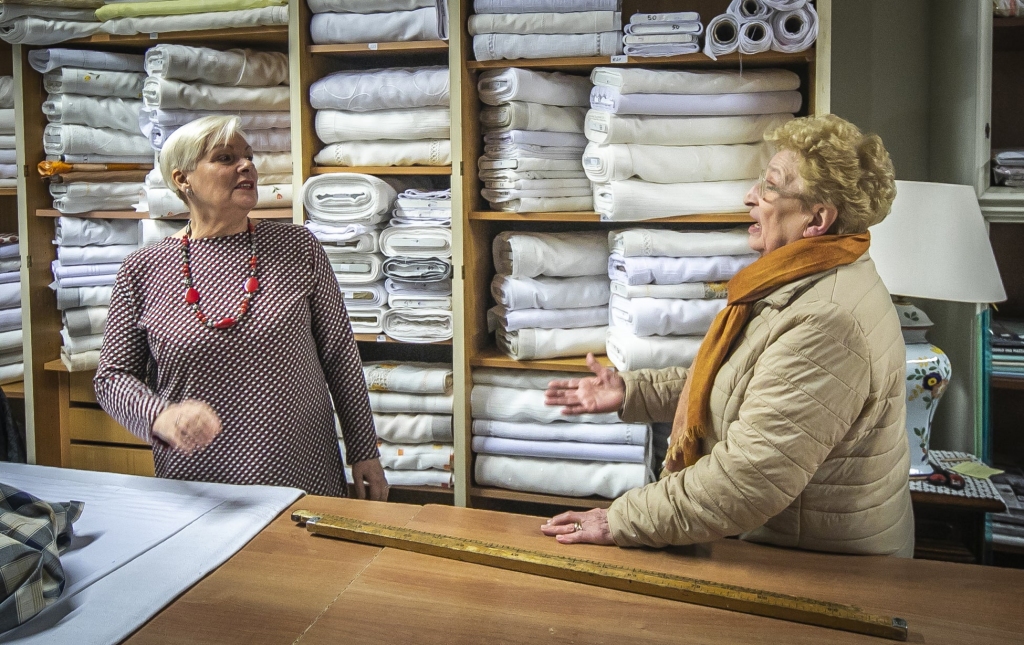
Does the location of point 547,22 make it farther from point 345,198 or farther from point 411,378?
point 411,378

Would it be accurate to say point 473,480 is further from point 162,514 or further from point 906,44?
point 906,44

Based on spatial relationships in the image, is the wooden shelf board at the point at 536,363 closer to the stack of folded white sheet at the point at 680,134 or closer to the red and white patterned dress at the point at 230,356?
the stack of folded white sheet at the point at 680,134

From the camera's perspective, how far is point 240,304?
1.89m

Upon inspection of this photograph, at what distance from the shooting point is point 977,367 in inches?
97.4

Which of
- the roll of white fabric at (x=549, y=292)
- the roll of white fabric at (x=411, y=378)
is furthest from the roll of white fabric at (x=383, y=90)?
the roll of white fabric at (x=411, y=378)

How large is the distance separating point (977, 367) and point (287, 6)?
2325 millimetres

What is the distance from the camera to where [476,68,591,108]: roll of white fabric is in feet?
8.53

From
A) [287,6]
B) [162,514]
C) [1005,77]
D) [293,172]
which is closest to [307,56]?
[287,6]

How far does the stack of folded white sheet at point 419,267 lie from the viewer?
2.74m

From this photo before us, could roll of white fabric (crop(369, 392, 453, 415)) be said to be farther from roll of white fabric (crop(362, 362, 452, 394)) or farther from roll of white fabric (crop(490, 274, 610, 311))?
roll of white fabric (crop(490, 274, 610, 311))

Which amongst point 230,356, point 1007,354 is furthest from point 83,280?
point 1007,354

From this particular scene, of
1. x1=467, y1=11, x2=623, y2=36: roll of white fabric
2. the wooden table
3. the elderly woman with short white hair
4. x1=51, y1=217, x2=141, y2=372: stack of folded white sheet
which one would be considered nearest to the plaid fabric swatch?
the wooden table

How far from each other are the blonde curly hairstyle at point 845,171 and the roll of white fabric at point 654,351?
3.41 ft

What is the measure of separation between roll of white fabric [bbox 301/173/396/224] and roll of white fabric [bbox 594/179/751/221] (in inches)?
27.9
